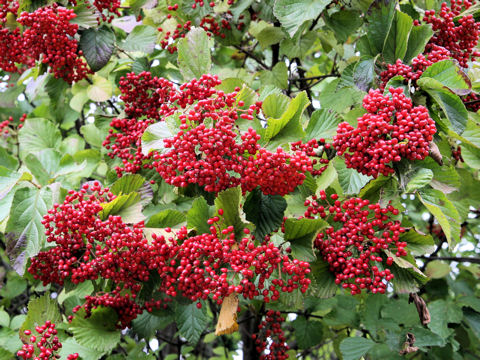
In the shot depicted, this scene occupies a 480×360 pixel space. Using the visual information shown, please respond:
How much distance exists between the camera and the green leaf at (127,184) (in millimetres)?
2461

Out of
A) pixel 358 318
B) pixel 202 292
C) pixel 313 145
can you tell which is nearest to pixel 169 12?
pixel 313 145

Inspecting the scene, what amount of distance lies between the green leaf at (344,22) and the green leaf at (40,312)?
2.43 metres

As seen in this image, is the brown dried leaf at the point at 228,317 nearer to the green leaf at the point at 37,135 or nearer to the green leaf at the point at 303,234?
the green leaf at the point at 303,234

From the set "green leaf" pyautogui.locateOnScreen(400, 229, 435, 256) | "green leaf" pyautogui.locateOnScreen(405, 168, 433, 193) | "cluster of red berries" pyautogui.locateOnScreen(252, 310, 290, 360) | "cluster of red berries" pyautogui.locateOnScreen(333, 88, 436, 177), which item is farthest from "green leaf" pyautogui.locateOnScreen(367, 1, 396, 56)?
"cluster of red berries" pyautogui.locateOnScreen(252, 310, 290, 360)

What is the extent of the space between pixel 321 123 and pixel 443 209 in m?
0.72

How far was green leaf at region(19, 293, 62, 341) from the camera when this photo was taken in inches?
102

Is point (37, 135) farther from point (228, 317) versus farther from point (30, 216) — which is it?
point (228, 317)

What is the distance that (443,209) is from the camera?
2.13m

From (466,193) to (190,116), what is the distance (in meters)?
2.27

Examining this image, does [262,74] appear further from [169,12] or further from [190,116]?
[190,116]

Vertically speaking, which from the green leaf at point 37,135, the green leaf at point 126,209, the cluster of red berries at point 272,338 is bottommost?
the cluster of red berries at point 272,338

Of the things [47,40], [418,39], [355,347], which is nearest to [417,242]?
[418,39]

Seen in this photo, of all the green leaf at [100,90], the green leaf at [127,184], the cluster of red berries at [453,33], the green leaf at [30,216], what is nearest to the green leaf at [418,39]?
the cluster of red berries at [453,33]

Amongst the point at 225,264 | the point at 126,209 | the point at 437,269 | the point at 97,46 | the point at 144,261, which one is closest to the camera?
the point at 225,264
